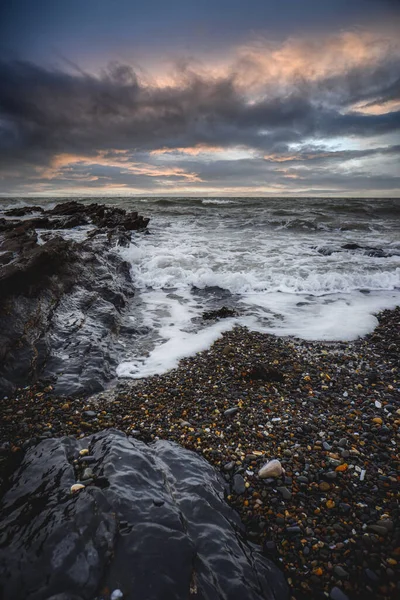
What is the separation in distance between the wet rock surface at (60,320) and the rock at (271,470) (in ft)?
8.02

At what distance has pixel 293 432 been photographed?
3156 millimetres

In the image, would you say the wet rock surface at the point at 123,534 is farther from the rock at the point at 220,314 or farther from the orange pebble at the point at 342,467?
the rock at the point at 220,314

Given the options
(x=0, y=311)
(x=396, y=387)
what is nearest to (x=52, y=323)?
(x=0, y=311)

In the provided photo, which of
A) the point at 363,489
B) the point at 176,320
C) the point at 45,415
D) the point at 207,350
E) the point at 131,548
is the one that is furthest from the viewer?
the point at 176,320

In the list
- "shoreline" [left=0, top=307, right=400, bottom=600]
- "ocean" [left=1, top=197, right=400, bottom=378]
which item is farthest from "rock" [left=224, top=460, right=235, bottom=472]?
"ocean" [left=1, top=197, right=400, bottom=378]

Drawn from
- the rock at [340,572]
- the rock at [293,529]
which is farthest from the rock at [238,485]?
the rock at [340,572]

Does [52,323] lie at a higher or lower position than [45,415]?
higher

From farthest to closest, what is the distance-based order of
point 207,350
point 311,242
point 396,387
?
point 311,242, point 207,350, point 396,387

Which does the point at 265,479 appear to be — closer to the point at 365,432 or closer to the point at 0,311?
the point at 365,432

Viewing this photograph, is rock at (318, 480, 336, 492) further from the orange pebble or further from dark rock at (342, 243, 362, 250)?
dark rock at (342, 243, 362, 250)

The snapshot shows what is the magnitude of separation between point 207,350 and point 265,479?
2.66 meters

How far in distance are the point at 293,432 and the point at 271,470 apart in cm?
63

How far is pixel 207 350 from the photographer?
16.9 ft

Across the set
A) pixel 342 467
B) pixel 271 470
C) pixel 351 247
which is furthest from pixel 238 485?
pixel 351 247
